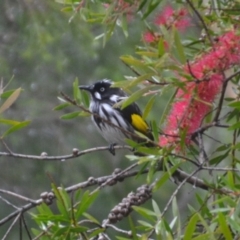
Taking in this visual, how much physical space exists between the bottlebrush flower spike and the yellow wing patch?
4.79 feet

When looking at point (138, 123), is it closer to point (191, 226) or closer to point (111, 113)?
point (111, 113)

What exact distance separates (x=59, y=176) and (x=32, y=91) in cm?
63

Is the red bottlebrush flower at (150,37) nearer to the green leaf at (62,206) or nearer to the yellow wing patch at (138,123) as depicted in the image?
the green leaf at (62,206)

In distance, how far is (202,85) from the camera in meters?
1.53

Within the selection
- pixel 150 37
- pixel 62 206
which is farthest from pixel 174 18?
pixel 62 206

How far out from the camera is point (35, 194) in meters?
4.79

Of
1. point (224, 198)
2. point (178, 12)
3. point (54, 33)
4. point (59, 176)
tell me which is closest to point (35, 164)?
point (59, 176)

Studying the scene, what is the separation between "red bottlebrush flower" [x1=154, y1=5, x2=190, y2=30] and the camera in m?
1.93

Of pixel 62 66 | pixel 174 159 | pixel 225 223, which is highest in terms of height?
pixel 62 66

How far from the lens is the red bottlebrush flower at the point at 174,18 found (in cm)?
193

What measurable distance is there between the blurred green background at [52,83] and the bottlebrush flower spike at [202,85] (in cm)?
302

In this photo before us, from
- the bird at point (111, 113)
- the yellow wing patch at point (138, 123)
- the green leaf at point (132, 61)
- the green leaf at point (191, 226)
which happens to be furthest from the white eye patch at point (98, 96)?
the green leaf at point (191, 226)

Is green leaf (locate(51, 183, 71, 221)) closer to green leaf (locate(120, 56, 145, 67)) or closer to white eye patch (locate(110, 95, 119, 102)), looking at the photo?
green leaf (locate(120, 56, 145, 67))

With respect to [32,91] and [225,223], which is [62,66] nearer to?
[32,91]
